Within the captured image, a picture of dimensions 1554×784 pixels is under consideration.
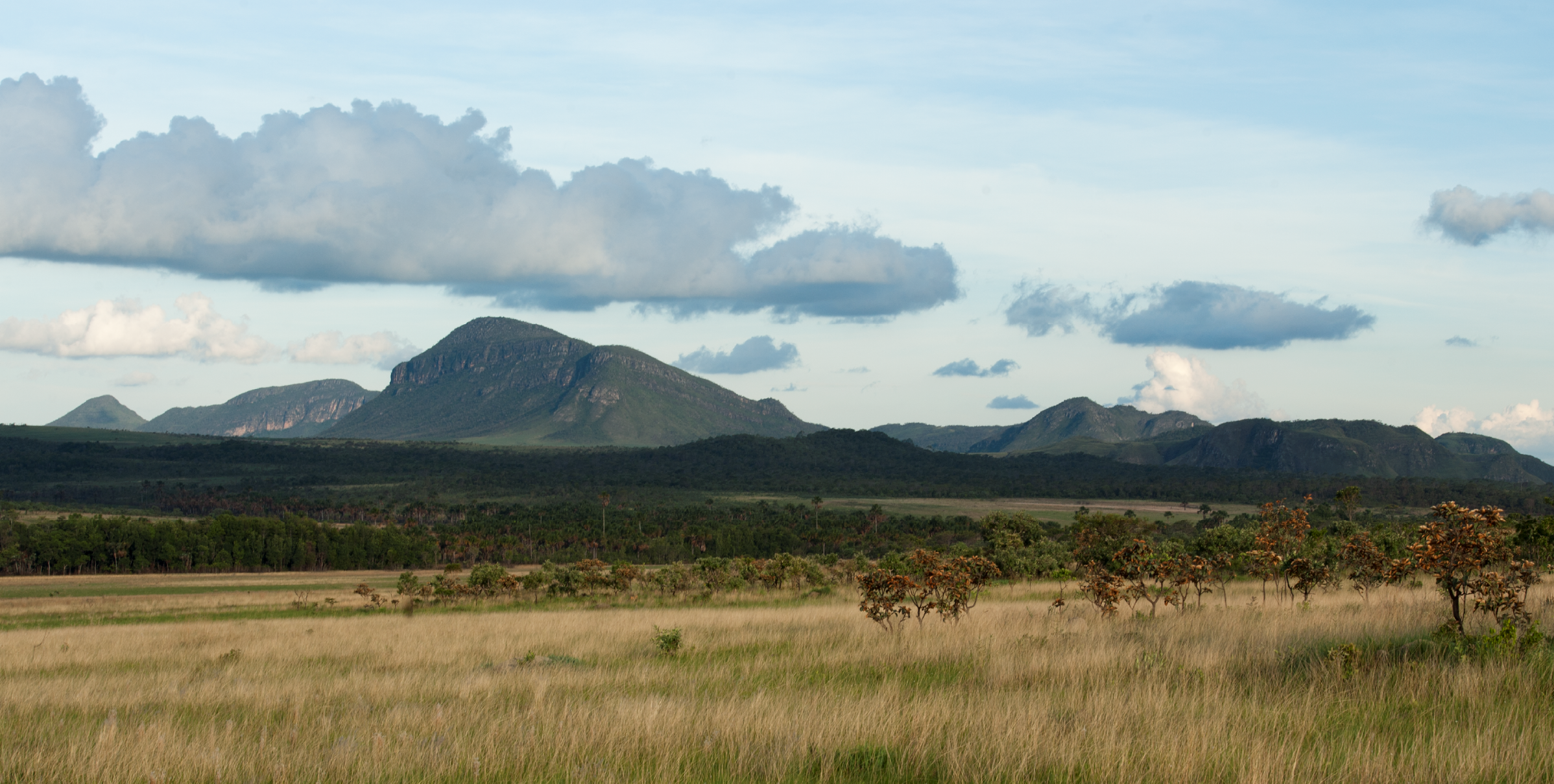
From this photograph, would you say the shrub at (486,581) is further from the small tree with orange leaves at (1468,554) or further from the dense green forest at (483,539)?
the small tree with orange leaves at (1468,554)

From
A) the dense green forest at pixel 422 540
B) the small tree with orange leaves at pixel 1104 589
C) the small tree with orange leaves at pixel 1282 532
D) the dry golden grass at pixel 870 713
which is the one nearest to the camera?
the dry golden grass at pixel 870 713

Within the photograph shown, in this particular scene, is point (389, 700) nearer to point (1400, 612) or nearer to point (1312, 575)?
point (1400, 612)

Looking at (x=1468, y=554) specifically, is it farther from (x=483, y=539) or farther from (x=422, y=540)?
(x=422, y=540)

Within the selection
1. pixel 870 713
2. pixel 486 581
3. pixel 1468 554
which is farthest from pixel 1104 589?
pixel 486 581

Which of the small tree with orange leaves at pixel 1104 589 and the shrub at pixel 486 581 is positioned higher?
the small tree with orange leaves at pixel 1104 589

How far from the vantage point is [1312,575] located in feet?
68.9

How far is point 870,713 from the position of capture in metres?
8.59

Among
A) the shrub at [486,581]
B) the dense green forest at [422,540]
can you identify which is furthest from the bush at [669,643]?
the dense green forest at [422,540]

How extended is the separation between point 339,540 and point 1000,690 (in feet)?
402

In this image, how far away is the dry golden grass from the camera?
279 inches

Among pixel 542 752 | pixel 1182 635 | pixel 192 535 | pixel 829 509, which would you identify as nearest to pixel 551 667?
pixel 542 752

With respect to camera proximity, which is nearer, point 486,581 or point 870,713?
point 870,713

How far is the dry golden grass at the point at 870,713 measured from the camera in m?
7.09

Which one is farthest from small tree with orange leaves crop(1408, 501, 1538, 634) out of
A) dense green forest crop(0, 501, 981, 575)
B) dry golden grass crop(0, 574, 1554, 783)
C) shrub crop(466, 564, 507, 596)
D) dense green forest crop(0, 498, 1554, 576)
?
dense green forest crop(0, 501, 981, 575)
